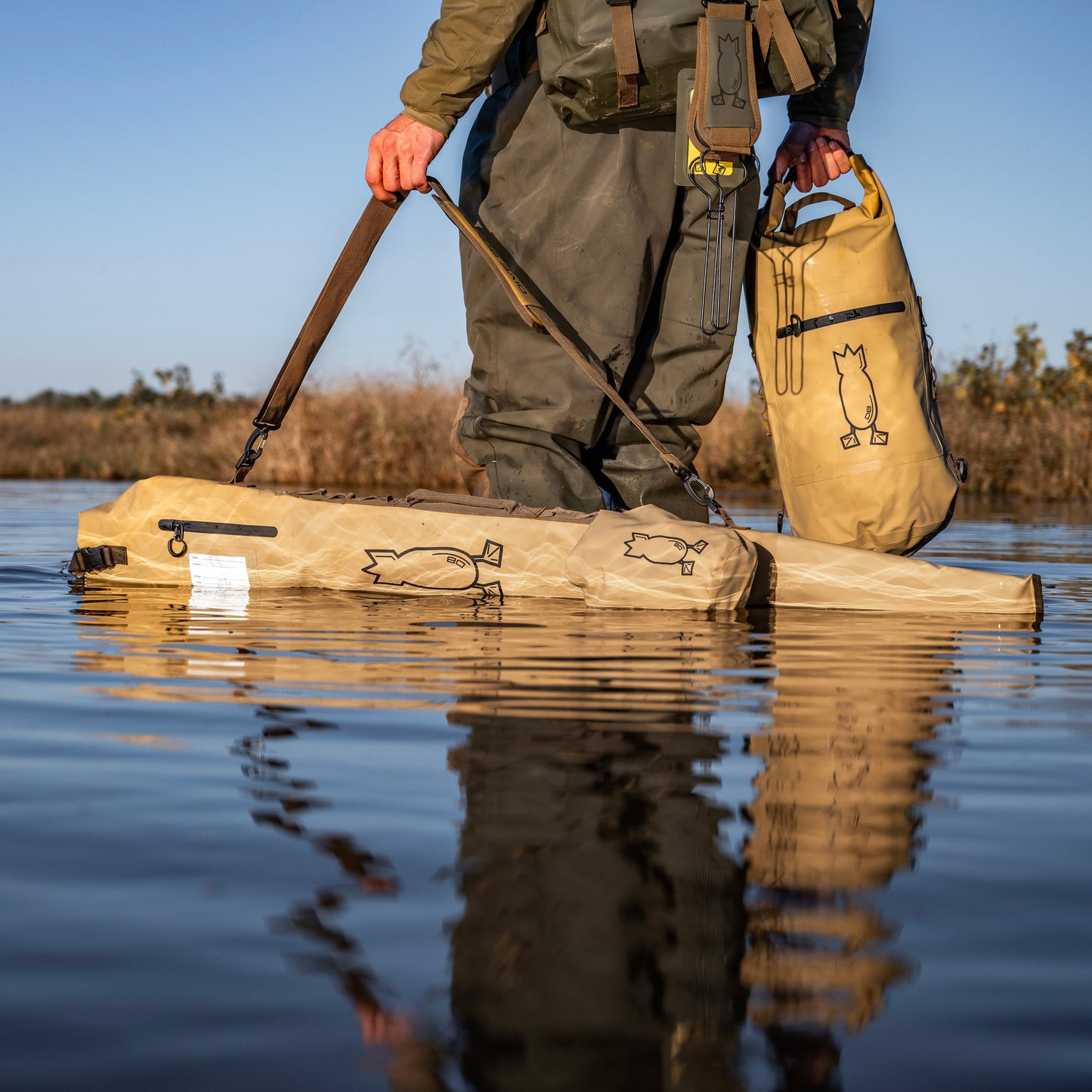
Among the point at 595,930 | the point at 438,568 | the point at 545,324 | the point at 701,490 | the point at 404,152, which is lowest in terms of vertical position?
the point at 595,930

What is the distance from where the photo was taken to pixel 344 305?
3924mm

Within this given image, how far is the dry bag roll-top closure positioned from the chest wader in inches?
2.6

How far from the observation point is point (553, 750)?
156 cm

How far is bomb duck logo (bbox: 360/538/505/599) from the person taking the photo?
3.46m

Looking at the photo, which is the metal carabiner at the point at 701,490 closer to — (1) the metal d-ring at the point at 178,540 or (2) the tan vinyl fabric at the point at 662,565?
(2) the tan vinyl fabric at the point at 662,565

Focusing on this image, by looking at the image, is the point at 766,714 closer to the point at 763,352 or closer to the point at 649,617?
the point at 649,617

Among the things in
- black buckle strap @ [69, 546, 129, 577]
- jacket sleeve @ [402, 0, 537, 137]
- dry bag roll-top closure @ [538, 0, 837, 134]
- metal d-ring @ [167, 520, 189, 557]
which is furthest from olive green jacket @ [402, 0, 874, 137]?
black buckle strap @ [69, 546, 129, 577]

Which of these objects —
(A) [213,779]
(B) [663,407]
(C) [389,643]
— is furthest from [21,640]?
(B) [663,407]

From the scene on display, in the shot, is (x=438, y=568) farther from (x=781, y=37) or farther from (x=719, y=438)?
(x=719, y=438)

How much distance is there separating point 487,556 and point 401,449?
11308 millimetres

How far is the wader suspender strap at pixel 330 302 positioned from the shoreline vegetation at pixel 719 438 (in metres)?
8.29

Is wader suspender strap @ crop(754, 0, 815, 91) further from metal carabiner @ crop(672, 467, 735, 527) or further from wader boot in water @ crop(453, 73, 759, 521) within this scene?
metal carabiner @ crop(672, 467, 735, 527)

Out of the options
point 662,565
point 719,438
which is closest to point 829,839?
point 662,565

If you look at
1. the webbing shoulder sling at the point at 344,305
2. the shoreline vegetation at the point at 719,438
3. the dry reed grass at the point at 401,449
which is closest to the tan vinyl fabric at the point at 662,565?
the webbing shoulder sling at the point at 344,305
